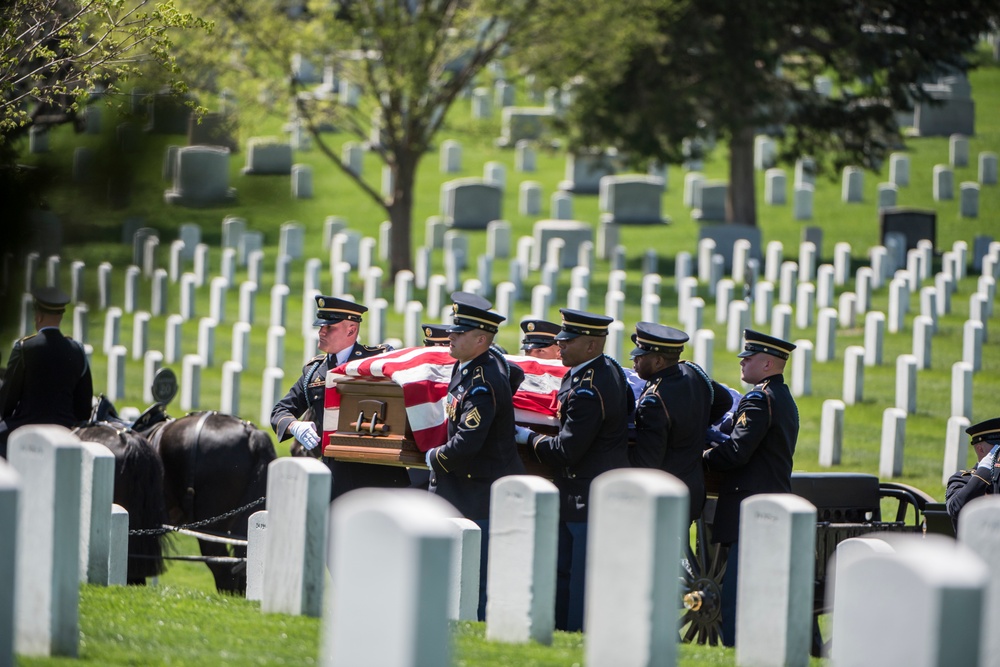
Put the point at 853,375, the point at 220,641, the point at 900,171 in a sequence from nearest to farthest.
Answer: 1. the point at 220,641
2. the point at 853,375
3. the point at 900,171

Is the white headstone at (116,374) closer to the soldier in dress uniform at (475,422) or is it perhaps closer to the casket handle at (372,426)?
the casket handle at (372,426)

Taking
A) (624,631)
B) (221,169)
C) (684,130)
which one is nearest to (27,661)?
(624,631)

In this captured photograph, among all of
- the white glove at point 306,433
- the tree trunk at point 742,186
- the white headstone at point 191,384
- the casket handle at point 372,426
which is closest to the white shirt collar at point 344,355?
the white glove at point 306,433

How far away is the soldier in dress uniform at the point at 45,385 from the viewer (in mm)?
7785

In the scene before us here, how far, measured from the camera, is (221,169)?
2381mm

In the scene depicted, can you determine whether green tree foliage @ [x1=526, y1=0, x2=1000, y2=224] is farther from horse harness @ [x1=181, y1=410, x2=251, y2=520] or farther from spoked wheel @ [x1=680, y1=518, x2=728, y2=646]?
spoked wheel @ [x1=680, y1=518, x2=728, y2=646]

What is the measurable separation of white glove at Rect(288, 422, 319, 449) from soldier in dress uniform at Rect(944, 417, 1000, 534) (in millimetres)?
Result: 3301

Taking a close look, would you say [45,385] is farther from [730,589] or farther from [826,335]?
[826,335]

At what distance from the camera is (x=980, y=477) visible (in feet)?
21.8

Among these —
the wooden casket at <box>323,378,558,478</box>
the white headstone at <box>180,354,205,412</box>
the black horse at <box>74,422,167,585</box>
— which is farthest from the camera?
the white headstone at <box>180,354,205,412</box>

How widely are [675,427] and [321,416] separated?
2085 millimetres

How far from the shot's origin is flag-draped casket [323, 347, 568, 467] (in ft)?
23.0

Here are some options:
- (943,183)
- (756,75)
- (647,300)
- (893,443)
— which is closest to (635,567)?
A: (893,443)

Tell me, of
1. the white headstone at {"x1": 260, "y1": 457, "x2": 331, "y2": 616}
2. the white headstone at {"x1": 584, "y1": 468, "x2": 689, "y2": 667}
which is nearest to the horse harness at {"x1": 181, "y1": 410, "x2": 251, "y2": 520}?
the white headstone at {"x1": 260, "y1": 457, "x2": 331, "y2": 616}
